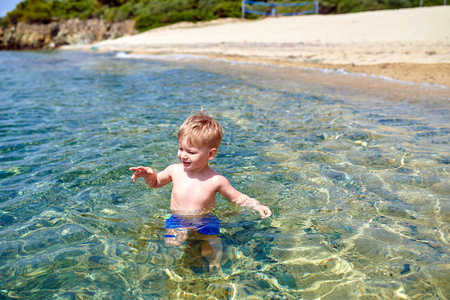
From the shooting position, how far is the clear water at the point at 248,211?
231 centimetres

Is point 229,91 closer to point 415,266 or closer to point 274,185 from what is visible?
point 274,185

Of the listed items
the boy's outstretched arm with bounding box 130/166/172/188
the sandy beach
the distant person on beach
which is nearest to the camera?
the distant person on beach

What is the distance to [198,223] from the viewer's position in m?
2.87

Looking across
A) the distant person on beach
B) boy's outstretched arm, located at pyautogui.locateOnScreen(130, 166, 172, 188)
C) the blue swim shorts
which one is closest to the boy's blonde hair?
the distant person on beach

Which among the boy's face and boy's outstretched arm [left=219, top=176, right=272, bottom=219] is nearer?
the boy's face

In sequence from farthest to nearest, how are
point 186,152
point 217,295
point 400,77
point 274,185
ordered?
1. point 400,77
2. point 274,185
3. point 186,152
4. point 217,295

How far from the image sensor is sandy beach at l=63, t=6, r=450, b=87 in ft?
36.4

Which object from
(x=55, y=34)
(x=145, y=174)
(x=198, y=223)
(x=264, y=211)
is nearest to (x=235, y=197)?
(x=264, y=211)

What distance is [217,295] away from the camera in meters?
2.21

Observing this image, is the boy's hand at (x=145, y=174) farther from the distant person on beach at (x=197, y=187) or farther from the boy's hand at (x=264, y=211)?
the boy's hand at (x=264, y=211)

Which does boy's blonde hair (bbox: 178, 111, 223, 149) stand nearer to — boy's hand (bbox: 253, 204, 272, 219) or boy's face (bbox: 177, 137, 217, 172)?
boy's face (bbox: 177, 137, 217, 172)

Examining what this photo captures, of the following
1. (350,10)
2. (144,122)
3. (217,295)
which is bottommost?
(217,295)

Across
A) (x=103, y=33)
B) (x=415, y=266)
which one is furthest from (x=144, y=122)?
(x=103, y=33)

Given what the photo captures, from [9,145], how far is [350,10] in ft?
101
